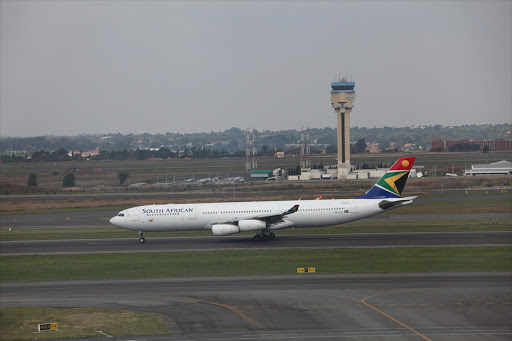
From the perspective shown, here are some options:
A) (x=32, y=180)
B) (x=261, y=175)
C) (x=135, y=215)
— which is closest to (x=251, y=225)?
(x=135, y=215)

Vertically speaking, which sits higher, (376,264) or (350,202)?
(350,202)

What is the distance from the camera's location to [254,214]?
176 feet

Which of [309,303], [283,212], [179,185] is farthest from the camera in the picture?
[179,185]

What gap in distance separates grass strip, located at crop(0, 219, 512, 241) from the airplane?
13.4 ft

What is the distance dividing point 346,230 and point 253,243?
11.4 meters

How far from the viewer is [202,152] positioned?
191 metres

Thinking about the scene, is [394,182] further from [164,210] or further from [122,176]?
Result: [122,176]

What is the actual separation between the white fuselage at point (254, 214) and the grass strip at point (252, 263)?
6.96 meters

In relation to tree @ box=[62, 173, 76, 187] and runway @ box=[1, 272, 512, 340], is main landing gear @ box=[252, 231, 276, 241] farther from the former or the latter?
tree @ box=[62, 173, 76, 187]

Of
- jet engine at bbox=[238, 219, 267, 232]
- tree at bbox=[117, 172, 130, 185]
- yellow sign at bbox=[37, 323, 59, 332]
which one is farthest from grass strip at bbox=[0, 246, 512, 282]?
tree at bbox=[117, 172, 130, 185]

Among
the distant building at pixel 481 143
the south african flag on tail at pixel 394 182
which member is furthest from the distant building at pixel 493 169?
the south african flag on tail at pixel 394 182

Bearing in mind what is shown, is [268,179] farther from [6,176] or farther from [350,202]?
[350,202]

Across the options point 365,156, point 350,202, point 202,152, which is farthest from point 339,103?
point 350,202

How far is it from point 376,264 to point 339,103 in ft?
332
